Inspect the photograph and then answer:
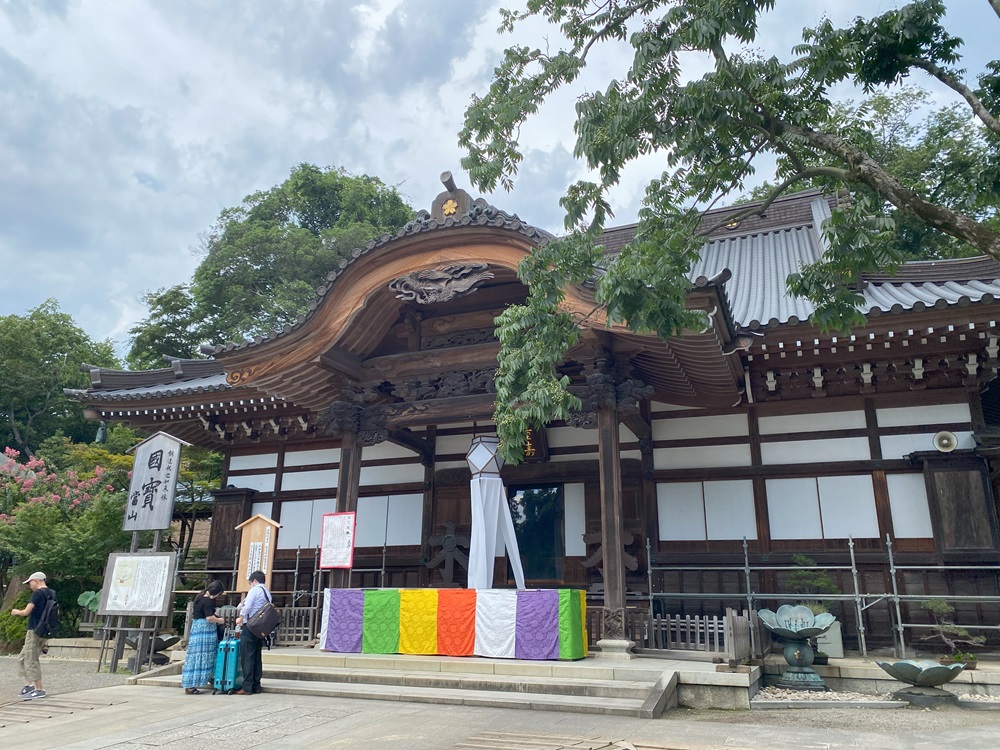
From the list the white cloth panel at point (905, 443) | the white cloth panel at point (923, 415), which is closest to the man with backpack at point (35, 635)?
the white cloth panel at point (905, 443)

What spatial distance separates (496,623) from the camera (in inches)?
311

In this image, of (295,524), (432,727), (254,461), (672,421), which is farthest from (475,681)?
(254,461)

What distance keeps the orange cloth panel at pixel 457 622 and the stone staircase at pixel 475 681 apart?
0.57ft

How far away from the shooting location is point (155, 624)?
954 centimetres

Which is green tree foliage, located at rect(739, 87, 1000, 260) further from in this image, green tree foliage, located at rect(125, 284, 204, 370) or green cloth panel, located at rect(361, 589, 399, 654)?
green tree foliage, located at rect(125, 284, 204, 370)

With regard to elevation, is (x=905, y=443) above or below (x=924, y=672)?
above

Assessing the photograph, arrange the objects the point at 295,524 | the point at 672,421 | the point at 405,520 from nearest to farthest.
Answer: the point at 672,421 < the point at 405,520 < the point at 295,524

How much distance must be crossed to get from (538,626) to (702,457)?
149 inches

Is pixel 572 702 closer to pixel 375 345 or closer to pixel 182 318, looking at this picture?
pixel 375 345

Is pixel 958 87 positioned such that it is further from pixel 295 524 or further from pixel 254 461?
pixel 254 461

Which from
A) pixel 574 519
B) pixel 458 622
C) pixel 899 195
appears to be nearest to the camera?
pixel 899 195

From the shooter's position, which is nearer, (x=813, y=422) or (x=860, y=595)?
(x=860, y=595)

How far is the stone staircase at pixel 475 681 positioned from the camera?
629 cm

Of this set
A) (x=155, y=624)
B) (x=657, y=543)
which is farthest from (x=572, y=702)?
(x=155, y=624)
